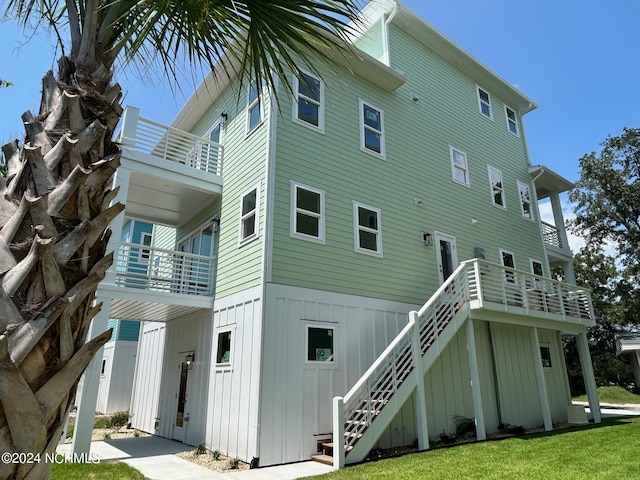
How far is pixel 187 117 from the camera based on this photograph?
14922 mm

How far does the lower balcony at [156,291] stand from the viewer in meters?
9.58

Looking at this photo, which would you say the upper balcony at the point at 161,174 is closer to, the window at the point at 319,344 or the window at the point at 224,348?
the window at the point at 224,348

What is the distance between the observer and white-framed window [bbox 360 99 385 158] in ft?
39.4

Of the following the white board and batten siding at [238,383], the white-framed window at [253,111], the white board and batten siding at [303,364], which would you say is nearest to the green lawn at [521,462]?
the white board and batten siding at [303,364]

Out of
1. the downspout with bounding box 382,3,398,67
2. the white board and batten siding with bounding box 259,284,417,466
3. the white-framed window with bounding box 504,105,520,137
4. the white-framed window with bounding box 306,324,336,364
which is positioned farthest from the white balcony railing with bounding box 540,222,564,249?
the white-framed window with bounding box 306,324,336,364

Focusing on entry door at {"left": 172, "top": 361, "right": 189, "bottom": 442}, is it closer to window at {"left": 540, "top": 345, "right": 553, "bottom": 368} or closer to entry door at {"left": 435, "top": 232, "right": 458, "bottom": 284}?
entry door at {"left": 435, "top": 232, "right": 458, "bottom": 284}

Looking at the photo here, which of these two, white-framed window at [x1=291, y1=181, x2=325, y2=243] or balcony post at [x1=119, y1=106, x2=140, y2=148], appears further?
balcony post at [x1=119, y1=106, x2=140, y2=148]

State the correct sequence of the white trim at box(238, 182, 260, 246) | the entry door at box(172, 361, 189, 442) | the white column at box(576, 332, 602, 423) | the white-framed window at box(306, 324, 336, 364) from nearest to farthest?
the white-framed window at box(306, 324, 336, 364), the white trim at box(238, 182, 260, 246), the entry door at box(172, 361, 189, 442), the white column at box(576, 332, 602, 423)

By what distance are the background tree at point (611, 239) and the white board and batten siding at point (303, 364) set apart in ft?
77.0

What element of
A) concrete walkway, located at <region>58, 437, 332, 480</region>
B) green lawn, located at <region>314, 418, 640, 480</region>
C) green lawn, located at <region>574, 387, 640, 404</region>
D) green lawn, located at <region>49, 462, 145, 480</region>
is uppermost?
green lawn, located at <region>574, 387, 640, 404</region>

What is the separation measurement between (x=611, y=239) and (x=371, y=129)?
26.0m

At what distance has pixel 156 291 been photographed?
995cm

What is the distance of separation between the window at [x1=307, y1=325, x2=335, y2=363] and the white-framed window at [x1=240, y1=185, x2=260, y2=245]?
2.50 m

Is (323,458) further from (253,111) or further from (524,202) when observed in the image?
(524,202)
